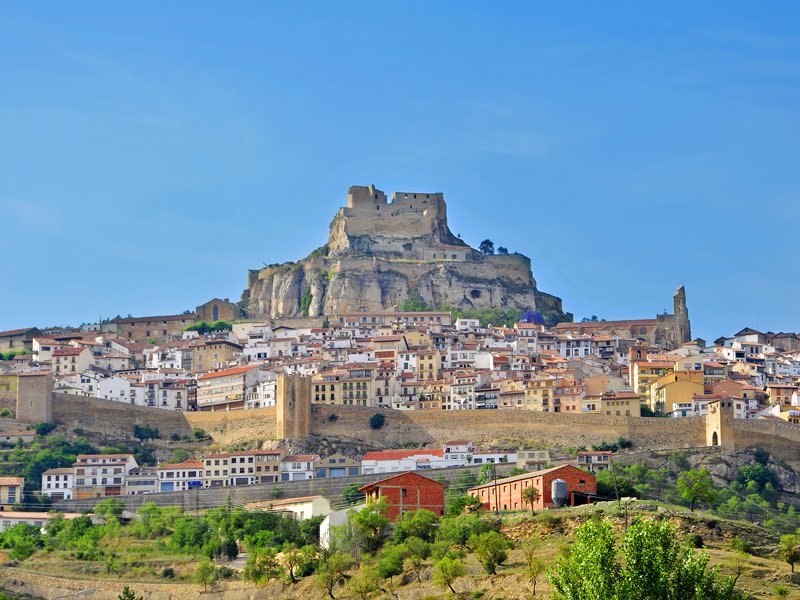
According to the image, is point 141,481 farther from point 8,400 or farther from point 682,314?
point 682,314

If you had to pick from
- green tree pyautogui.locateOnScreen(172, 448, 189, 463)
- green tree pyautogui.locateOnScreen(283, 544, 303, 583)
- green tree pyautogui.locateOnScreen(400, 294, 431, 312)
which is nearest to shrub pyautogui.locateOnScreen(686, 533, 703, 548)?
green tree pyautogui.locateOnScreen(283, 544, 303, 583)

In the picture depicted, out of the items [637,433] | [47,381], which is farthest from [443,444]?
[47,381]

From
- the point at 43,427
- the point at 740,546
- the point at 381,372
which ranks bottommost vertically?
the point at 740,546

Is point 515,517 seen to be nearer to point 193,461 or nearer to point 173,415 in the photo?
point 193,461

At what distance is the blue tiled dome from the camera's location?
4109 inches

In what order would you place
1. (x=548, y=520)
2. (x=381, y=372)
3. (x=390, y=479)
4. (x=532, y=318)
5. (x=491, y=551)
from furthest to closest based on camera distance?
(x=532, y=318) → (x=381, y=372) → (x=390, y=479) → (x=548, y=520) → (x=491, y=551)

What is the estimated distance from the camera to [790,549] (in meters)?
46.8

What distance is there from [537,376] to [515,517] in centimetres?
2989

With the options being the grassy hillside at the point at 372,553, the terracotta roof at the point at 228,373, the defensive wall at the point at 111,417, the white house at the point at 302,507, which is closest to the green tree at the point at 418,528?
the grassy hillside at the point at 372,553

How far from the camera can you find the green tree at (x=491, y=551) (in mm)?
47781

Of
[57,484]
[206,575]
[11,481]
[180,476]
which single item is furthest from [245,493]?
[206,575]

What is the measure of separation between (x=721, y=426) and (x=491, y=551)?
26973 millimetres

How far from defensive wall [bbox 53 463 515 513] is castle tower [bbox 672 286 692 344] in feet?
134

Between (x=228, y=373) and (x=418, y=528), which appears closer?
(x=418, y=528)
